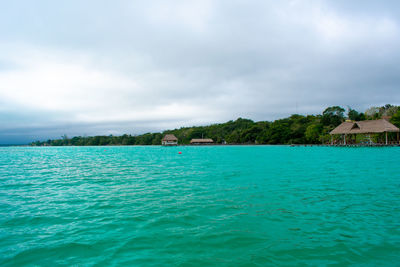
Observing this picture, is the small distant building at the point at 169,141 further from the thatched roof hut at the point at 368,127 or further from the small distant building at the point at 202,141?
the thatched roof hut at the point at 368,127

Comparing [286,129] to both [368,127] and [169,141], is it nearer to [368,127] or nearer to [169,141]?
[368,127]

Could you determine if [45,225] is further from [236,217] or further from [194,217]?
[236,217]

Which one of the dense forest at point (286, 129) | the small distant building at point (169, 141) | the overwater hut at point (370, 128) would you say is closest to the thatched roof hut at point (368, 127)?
the overwater hut at point (370, 128)

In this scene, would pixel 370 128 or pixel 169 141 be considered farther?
pixel 169 141

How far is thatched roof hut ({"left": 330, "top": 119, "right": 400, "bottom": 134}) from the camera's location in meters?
49.9

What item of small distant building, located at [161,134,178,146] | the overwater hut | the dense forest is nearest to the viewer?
the overwater hut

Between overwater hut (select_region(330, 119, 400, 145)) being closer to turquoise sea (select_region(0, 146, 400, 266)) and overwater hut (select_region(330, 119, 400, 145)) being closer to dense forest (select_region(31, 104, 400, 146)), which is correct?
dense forest (select_region(31, 104, 400, 146))

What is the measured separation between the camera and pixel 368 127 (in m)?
53.7

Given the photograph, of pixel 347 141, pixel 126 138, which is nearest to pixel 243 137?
pixel 347 141

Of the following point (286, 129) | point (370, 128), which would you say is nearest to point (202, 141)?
point (286, 129)

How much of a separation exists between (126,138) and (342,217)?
160714 millimetres

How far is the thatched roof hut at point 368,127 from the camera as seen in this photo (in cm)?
4991

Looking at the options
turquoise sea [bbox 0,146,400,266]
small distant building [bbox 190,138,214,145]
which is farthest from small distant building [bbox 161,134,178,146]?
turquoise sea [bbox 0,146,400,266]

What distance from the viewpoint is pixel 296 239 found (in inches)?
188
